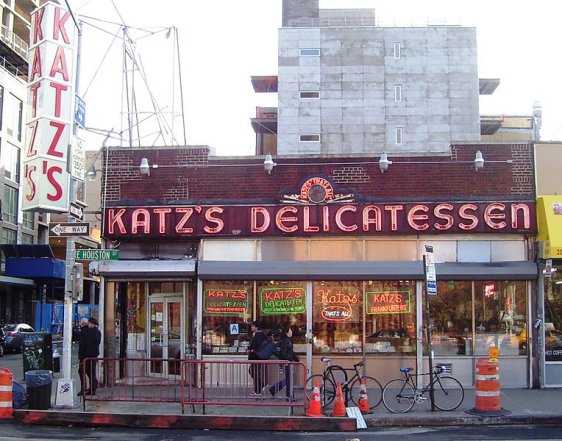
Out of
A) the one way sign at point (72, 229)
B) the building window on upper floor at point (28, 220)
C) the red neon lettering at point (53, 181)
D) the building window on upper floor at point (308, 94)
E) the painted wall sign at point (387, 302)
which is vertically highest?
the building window on upper floor at point (308, 94)

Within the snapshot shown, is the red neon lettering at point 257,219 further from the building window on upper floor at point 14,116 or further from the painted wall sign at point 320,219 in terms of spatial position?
the building window on upper floor at point 14,116

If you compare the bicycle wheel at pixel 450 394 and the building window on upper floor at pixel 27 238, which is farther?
the building window on upper floor at pixel 27 238

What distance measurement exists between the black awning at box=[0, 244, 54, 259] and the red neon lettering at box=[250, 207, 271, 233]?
1287 inches

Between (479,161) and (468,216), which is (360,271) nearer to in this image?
(468,216)

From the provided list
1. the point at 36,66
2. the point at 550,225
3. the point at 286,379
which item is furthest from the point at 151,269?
the point at 550,225

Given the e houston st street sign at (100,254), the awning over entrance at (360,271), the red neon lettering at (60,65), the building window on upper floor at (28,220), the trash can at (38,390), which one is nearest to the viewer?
the trash can at (38,390)

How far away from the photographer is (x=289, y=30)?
168 ft

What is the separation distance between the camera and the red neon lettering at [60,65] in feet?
48.4

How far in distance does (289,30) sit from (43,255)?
24.3 m

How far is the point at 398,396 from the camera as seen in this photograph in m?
12.9

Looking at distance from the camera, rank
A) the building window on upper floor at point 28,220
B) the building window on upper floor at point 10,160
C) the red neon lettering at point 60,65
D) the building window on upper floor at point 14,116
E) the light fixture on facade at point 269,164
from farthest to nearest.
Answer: the building window on upper floor at point 28,220
the building window on upper floor at point 14,116
the building window on upper floor at point 10,160
the light fixture on facade at point 269,164
the red neon lettering at point 60,65

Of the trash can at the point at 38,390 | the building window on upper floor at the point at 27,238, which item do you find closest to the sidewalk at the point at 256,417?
the trash can at the point at 38,390

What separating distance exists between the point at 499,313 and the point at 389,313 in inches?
105

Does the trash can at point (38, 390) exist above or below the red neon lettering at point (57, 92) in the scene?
below
